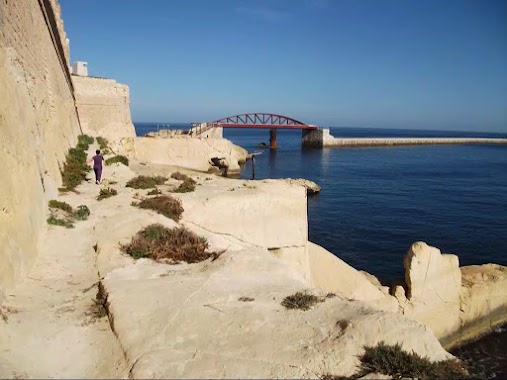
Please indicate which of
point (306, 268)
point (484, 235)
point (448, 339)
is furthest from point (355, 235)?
point (306, 268)

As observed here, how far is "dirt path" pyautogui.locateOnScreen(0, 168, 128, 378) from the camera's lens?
5500 millimetres

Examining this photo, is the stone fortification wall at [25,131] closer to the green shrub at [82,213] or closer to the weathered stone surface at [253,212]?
the green shrub at [82,213]

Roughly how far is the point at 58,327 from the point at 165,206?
21.3 ft

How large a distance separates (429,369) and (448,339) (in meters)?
14.9

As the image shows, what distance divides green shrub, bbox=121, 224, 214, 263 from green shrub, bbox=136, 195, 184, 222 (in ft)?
5.30

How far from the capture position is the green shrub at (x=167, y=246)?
31.6ft

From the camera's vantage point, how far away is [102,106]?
29.7m

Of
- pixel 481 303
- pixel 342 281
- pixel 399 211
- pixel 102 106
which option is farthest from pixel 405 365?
pixel 399 211

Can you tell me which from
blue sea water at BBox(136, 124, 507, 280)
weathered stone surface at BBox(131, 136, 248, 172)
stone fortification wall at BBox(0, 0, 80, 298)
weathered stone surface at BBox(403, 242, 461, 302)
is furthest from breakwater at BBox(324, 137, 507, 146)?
stone fortification wall at BBox(0, 0, 80, 298)

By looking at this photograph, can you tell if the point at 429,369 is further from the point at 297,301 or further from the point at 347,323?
the point at 297,301

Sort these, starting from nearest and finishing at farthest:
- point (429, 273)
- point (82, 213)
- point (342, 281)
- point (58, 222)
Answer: point (58, 222)
point (82, 213)
point (342, 281)
point (429, 273)

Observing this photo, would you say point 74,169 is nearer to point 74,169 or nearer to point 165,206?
point 74,169

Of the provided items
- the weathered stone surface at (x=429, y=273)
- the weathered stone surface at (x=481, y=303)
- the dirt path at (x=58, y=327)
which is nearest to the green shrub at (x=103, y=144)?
the dirt path at (x=58, y=327)

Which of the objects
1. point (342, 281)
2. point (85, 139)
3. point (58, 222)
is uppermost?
point (85, 139)
